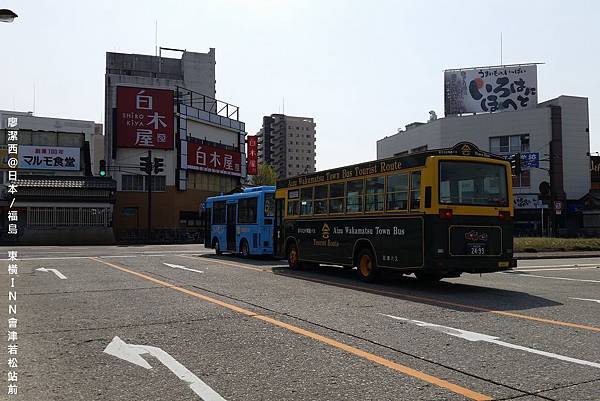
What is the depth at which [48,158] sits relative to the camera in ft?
168

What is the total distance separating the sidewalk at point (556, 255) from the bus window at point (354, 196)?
14.3 metres

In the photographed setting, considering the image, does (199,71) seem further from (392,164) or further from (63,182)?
(392,164)

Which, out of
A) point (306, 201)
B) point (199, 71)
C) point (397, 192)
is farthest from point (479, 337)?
point (199, 71)

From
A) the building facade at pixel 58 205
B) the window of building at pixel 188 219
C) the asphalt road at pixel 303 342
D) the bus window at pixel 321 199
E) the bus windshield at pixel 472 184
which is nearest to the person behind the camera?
the asphalt road at pixel 303 342

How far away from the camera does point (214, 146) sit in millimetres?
59219

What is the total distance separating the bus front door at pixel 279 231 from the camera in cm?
1967

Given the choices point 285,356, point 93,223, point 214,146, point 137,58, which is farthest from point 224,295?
point 137,58

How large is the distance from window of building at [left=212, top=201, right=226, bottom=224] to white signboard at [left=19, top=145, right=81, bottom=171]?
98.9 feet

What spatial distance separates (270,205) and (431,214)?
1045 centimetres

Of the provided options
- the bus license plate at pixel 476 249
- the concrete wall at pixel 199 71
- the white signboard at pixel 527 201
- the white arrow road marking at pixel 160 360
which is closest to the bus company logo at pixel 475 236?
the bus license plate at pixel 476 249

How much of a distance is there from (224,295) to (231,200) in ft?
44.4

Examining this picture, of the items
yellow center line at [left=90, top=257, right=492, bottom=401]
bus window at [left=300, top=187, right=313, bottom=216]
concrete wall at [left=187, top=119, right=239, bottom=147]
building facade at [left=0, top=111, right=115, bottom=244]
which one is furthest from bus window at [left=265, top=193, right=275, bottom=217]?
concrete wall at [left=187, top=119, right=239, bottom=147]

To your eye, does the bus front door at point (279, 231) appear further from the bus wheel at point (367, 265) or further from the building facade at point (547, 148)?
the building facade at point (547, 148)

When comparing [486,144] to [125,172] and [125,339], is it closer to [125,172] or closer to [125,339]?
[125,172]
